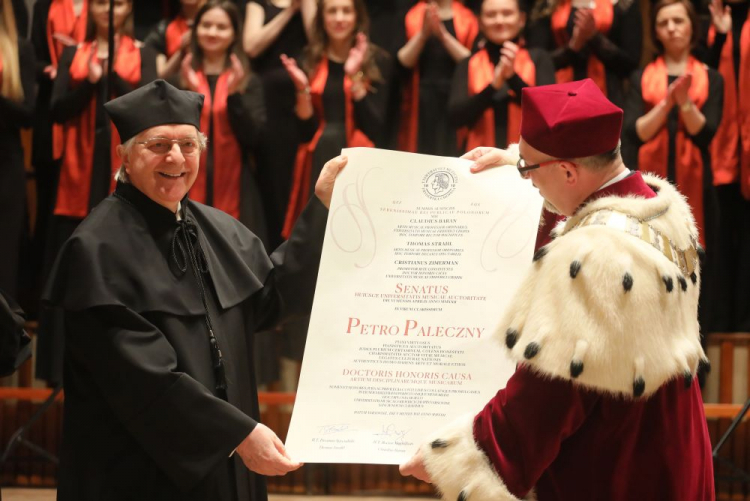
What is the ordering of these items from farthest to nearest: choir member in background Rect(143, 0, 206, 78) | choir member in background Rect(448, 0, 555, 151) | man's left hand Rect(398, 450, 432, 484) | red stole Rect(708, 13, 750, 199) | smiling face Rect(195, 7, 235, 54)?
choir member in background Rect(143, 0, 206, 78)
smiling face Rect(195, 7, 235, 54)
red stole Rect(708, 13, 750, 199)
choir member in background Rect(448, 0, 555, 151)
man's left hand Rect(398, 450, 432, 484)

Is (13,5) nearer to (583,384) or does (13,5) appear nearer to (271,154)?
(271,154)

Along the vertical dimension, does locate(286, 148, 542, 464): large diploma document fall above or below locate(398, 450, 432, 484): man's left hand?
above

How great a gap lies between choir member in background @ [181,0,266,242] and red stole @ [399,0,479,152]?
0.79 meters

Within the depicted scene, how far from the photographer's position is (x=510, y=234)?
2439mm

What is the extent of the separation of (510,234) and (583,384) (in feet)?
2.39

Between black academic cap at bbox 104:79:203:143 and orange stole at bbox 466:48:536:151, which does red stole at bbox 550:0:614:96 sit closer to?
orange stole at bbox 466:48:536:151

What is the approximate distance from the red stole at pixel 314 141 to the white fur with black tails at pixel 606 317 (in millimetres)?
3174

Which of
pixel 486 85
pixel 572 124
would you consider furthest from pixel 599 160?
pixel 486 85

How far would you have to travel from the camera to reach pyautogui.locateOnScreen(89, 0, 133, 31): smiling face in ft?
16.6

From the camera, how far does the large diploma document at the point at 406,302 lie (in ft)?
7.65

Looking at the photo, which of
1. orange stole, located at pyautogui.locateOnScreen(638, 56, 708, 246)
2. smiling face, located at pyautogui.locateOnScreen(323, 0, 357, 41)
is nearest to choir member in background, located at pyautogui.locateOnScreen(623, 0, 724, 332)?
orange stole, located at pyautogui.locateOnScreen(638, 56, 708, 246)

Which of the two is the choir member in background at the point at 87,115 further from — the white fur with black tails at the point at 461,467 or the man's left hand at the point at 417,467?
the white fur with black tails at the point at 461,467

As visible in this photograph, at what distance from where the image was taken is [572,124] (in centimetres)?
190

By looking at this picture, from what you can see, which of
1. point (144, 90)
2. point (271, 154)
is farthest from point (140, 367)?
point (271, 154)
